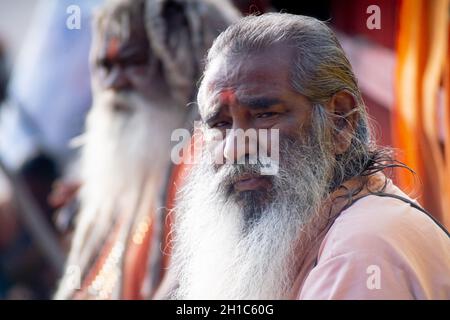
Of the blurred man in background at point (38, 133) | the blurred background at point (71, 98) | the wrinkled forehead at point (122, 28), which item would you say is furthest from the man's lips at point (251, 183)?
the blurred man in background at point (38, 133)

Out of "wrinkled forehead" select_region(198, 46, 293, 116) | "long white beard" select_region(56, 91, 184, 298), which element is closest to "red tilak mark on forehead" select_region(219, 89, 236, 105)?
"wrinkled forehead" select_region(198, 46, 293, 116)

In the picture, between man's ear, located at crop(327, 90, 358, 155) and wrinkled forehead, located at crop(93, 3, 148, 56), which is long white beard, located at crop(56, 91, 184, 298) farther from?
man's ear, located at crop(327, 90, 358, 155)

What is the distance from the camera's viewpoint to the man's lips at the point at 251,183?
1.81 metres

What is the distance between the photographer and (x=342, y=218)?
65.9 inches

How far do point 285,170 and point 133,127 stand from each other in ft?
6.08

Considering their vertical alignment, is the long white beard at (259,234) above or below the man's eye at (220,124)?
below

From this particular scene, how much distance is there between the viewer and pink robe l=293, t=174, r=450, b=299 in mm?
1527

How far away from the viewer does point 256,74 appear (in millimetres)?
1833

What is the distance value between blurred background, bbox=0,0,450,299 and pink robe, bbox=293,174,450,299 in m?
1.06

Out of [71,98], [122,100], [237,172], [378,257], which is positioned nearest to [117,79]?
[122,100]

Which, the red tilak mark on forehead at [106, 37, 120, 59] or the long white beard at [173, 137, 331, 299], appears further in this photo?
the red tilak mark on forehead at [106, 37, 120, 59]

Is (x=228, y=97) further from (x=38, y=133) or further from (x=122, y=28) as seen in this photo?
(x=38, y=133)

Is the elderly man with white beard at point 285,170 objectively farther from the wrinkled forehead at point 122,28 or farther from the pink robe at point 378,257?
the wrinkled forehead at point 122,28

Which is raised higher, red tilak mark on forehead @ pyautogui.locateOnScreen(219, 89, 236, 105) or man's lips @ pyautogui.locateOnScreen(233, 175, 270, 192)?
red tilak mark on forehead @ pyautogui.locateOnScreen(219, 89, 236, 105)
